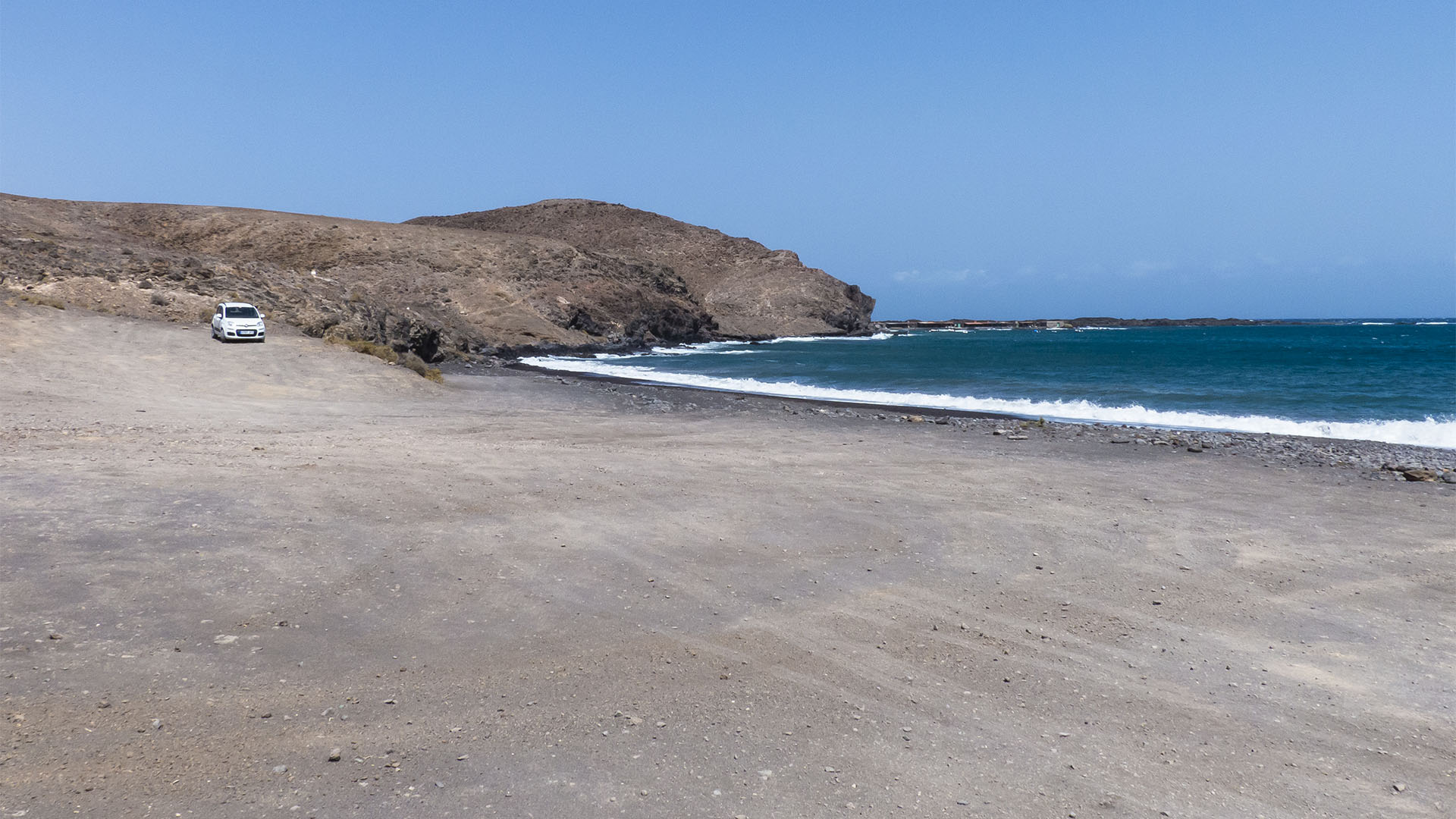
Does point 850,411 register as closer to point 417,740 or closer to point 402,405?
point 402,405

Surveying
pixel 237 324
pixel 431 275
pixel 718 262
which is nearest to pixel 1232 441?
pixel 237 324

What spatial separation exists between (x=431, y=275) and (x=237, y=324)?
3976 centimetres

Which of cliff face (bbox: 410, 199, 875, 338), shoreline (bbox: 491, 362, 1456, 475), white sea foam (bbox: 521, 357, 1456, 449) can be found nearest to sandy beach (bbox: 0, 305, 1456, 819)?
shoreline (bbox: 491, 362, 1456, 475)

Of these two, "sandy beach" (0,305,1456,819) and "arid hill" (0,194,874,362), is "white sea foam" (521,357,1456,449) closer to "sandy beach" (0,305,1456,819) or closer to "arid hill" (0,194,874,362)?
"sandy beach" (0,305,1456,819)

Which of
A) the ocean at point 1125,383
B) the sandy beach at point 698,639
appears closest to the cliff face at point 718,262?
the ocean at point 1125,383

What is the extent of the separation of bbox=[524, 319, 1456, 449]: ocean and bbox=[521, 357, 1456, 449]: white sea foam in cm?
5

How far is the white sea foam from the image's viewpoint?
20.4 m

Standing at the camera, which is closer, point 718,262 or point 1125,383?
point 1125,383

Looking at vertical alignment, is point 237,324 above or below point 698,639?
above

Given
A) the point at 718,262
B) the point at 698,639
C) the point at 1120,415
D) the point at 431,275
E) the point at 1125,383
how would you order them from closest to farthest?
the point at 698,639, the point at 1120,415, the point at 1125,383, the point at 431,275, the point at 718,262

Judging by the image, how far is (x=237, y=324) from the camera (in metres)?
27.1

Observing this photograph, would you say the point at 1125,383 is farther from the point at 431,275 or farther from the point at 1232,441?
the point at 431,275

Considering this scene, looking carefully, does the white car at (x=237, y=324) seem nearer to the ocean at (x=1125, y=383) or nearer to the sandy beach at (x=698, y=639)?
the ocean at (x=1125, y=383)

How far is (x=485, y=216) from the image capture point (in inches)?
5089
